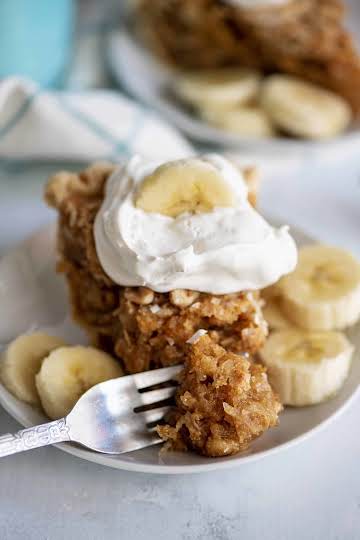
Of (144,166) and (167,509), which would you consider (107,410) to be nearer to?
(167,509)

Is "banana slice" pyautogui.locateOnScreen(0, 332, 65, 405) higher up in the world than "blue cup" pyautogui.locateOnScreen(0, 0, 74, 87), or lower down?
lower down

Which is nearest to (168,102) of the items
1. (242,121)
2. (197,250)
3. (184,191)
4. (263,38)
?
(242,121)

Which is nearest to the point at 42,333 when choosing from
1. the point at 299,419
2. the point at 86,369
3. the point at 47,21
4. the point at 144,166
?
the point at 86,369

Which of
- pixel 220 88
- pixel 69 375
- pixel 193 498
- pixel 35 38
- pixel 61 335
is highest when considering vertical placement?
pixel 35 38

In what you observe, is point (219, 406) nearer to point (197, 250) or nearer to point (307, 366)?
point (307, 366)

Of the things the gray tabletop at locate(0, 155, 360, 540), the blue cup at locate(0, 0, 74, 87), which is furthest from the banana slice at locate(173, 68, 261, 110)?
the gray tabletop at locate(0, 155, 360, 540)

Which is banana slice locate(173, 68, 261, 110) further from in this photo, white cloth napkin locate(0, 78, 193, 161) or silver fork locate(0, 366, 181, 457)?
silver fork locate(0, 366, 181, 457)
